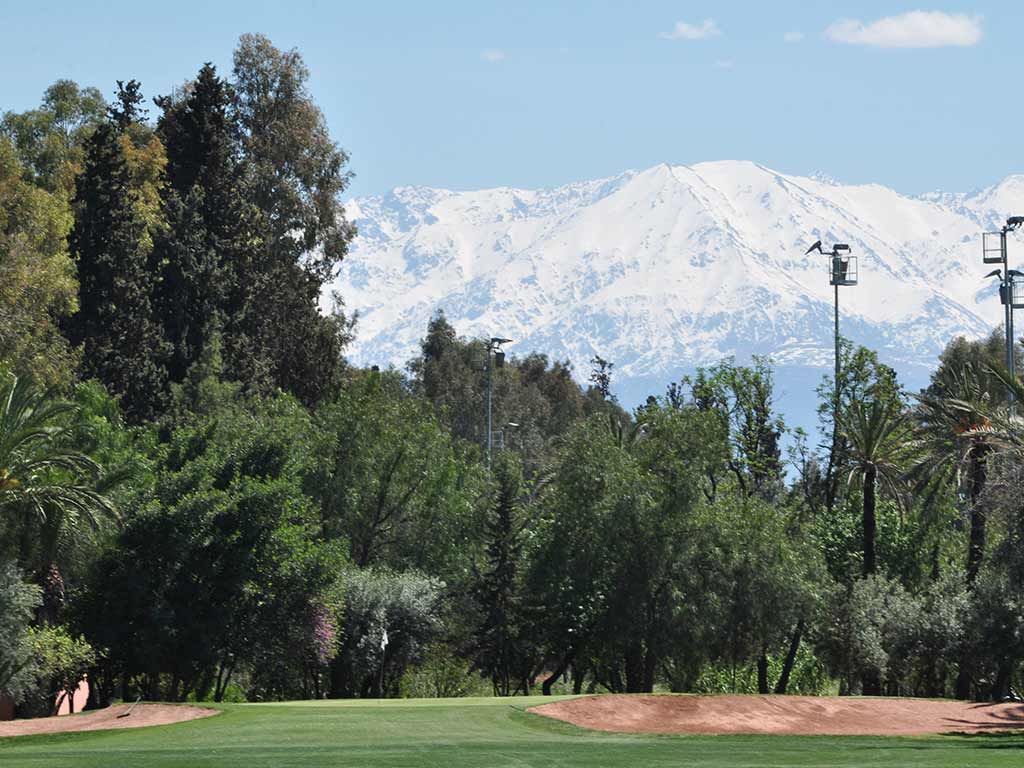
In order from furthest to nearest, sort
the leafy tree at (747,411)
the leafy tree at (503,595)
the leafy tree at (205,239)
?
the leafy tree at (205,239)
the leafy tree at (747,411)
the leafy tree at (503,595)

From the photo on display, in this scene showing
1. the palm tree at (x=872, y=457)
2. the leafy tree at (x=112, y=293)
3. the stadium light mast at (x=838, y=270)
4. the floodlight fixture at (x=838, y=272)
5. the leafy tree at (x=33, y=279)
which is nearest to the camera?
the leafy tree at (x=33, y=279)

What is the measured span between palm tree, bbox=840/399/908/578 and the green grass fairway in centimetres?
1826

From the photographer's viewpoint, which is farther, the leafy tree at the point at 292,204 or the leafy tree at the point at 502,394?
the leafy tree at the point at 502,394

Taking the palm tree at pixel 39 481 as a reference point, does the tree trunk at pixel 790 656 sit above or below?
below

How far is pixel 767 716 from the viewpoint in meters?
39.0

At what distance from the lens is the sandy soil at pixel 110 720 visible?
35.0 m

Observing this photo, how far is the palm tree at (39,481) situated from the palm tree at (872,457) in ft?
85.8

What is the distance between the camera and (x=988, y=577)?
155 ft

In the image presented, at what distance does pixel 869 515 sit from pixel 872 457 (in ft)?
6.79

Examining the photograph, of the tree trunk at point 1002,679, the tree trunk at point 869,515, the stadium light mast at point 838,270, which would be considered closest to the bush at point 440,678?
the tree trunk at point 869,515

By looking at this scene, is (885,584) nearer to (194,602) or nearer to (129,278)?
(194,602)

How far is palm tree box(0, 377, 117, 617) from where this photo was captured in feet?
128

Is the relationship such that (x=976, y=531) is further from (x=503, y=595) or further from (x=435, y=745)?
(x=435, y=745)

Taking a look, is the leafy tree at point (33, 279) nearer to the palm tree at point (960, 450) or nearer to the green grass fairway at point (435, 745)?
the green grass fairway at point (435, 745)
